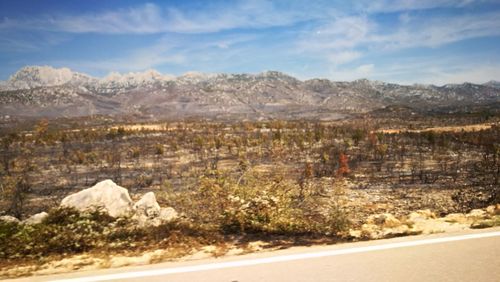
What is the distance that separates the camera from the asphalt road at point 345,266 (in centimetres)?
415

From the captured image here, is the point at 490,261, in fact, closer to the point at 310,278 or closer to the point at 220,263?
the point at 310,278

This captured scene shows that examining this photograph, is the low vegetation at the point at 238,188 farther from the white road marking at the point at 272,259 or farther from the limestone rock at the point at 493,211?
the limestone rock at the point at 493,211

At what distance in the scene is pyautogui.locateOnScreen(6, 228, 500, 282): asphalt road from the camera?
13.6ft

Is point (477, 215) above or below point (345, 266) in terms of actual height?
below

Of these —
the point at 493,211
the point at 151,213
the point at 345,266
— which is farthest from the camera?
the point at 493,211

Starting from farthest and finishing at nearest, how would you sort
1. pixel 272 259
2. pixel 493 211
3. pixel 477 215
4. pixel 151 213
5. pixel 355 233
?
pixel 493 211
pixel 477 215
pixel 151 213
pixel 355 233
pixel 272 259

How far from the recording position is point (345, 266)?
174 inches

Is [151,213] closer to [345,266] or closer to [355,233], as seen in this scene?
[355,233]

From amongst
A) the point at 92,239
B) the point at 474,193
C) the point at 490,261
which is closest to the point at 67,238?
the point at 92,239

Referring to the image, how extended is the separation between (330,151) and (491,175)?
40.1 ft

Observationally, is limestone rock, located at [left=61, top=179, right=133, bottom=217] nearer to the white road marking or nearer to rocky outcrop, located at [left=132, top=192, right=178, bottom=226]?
rocky outcrop, located at [left=132, top=192, right=178, bottom=226]

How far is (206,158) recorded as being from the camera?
27.2m

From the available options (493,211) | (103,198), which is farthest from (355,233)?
(103,198)

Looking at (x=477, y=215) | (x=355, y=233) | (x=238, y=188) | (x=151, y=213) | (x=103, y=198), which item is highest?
(x=238, y=188)
